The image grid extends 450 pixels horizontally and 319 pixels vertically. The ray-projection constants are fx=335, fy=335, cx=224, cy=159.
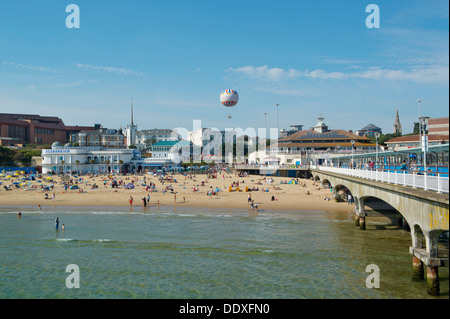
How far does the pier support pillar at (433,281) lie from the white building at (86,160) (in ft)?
242

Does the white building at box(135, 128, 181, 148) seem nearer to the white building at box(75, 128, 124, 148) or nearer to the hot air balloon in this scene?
the white building at box(75, 128, 124, 148)

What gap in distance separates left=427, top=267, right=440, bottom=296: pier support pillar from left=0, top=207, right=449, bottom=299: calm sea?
345 mm

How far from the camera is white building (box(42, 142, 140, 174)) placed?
253ft

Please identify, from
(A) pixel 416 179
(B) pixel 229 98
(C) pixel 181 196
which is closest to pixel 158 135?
(B) pixel 229 98

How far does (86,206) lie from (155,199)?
8195 mm

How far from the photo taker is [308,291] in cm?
1546

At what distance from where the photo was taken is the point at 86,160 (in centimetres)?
7956

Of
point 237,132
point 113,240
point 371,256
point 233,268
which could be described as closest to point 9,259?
point 113,240

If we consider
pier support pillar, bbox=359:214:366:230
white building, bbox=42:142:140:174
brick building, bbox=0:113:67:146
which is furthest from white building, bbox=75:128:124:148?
pier support pillar, bbox=359:214:366:230

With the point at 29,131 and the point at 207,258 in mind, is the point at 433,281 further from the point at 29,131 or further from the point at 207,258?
the point at 29,131

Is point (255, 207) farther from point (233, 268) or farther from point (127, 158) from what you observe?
point (127, 158)

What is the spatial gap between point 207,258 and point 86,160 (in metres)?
67.7

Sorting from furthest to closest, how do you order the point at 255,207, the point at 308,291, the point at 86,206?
the point at 86,206 < the point at 255,207 < the point at 308,291
